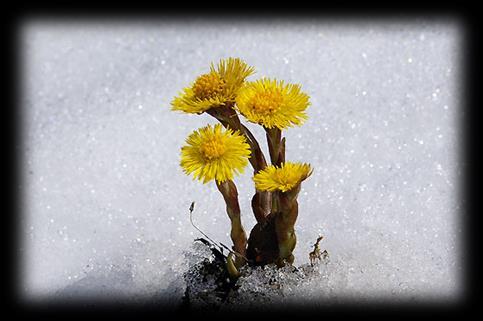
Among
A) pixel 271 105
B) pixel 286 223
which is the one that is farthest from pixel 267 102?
pixel 286 223

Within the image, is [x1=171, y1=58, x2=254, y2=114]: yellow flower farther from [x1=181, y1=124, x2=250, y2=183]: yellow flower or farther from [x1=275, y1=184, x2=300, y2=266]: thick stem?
[x1=275, y1=184, x2=300, y2=266]: thick stem

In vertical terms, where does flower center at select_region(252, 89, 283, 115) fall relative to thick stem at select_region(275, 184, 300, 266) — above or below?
above

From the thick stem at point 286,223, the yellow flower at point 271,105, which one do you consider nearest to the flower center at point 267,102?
the yellow flower at point 271,105

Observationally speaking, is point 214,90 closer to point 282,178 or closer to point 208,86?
point 208,86

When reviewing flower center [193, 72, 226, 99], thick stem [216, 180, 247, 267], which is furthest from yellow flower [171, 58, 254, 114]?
thick stem [216, 180, 247, 267]

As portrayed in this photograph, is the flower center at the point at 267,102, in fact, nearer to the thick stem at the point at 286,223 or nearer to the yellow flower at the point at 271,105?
the yellow flower at the point at 271,105

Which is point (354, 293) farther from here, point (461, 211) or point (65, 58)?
point (65, 58)
